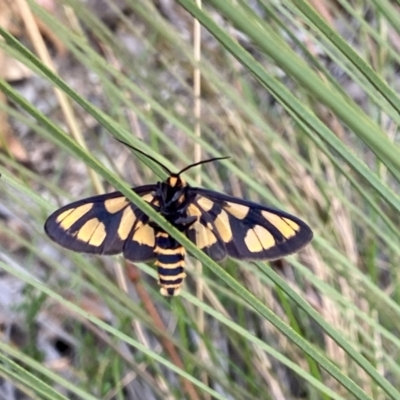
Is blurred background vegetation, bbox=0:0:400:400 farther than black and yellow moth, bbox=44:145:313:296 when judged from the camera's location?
Yes

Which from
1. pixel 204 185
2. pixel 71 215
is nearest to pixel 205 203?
pixel 71 215

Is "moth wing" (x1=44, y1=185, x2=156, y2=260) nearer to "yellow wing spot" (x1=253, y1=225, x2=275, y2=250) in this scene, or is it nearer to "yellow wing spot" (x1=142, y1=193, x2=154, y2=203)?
"yellow wing spot" (x1=142, y1=193, x2=154, y2=203)

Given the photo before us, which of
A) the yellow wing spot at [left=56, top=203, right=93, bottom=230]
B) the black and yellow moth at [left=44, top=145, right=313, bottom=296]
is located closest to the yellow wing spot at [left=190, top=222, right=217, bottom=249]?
the black and yellow moth at [left=44, top=145, right=313, bottom=296]

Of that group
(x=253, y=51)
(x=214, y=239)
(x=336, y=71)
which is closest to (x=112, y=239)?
(x=214, y=239)

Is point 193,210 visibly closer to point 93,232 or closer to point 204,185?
point 93,232

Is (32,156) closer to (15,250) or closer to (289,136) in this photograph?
(15,250)

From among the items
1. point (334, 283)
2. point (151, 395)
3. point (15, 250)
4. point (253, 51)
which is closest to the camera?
point (334, 283)
